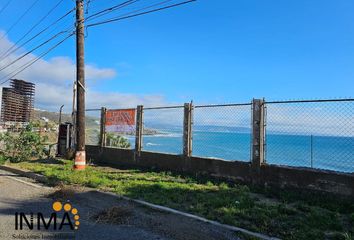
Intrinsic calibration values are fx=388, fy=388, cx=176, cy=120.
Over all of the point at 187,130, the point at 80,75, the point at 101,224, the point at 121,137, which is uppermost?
the point at 80,75

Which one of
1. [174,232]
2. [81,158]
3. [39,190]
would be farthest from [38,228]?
[81,158]

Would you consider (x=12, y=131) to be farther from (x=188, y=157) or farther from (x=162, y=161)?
(x=188, y=157)

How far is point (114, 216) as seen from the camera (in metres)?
7.11

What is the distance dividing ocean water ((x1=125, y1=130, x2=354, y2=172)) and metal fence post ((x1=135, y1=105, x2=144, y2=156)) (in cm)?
27

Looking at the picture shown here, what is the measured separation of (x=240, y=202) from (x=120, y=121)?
892 cm

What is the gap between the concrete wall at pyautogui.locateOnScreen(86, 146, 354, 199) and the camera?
28.5 feet

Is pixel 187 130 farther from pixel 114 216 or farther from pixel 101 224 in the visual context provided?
pixel 101 224

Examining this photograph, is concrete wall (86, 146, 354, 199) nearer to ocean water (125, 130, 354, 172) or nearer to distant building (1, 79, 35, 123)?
ocean water (125, 130, 354, 172)

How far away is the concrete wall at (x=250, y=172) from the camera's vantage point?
868 cm

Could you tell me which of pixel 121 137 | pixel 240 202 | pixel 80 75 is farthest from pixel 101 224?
pixel 121 137

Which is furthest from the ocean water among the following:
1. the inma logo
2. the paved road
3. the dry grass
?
the inma logo

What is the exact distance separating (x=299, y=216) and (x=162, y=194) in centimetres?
320

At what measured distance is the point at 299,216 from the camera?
24.1 feet

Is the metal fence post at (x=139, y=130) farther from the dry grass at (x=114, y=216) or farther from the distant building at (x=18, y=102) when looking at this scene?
the distant building at (x=18, y=102)
